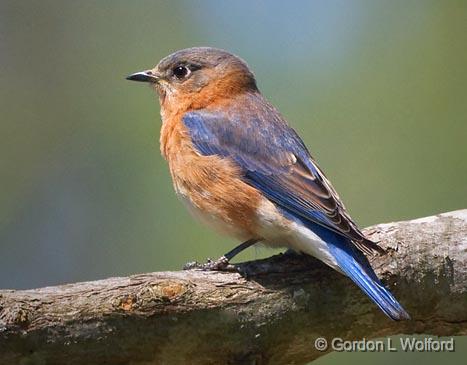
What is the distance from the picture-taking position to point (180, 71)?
7973mm

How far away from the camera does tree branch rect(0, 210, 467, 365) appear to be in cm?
537

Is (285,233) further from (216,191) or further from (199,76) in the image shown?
(199,76)

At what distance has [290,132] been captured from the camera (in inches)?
285

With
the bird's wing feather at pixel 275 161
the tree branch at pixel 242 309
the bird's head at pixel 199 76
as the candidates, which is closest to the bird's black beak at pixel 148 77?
the bird's head at pixel 199 76

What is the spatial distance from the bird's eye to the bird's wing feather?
0.59 meters

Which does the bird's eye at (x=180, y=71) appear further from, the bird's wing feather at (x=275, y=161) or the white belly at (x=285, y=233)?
the white belly at (x=285, y=233)

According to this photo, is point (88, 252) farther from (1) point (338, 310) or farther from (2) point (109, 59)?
(1) point (338, 310)

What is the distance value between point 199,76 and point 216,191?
1.59 metres

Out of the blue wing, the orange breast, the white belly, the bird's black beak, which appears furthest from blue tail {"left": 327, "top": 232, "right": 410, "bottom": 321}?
the bird's black beak

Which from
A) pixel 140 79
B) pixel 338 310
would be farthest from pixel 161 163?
pixel 338 310

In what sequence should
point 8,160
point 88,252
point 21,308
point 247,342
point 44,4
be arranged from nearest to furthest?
point 21,308 < point 247,342 < point 88,252 < point 8,160 < point 44,4

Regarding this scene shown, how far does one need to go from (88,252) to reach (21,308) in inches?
179

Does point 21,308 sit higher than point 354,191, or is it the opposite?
point 354,191

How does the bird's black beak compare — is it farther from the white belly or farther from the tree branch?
the tree branch
